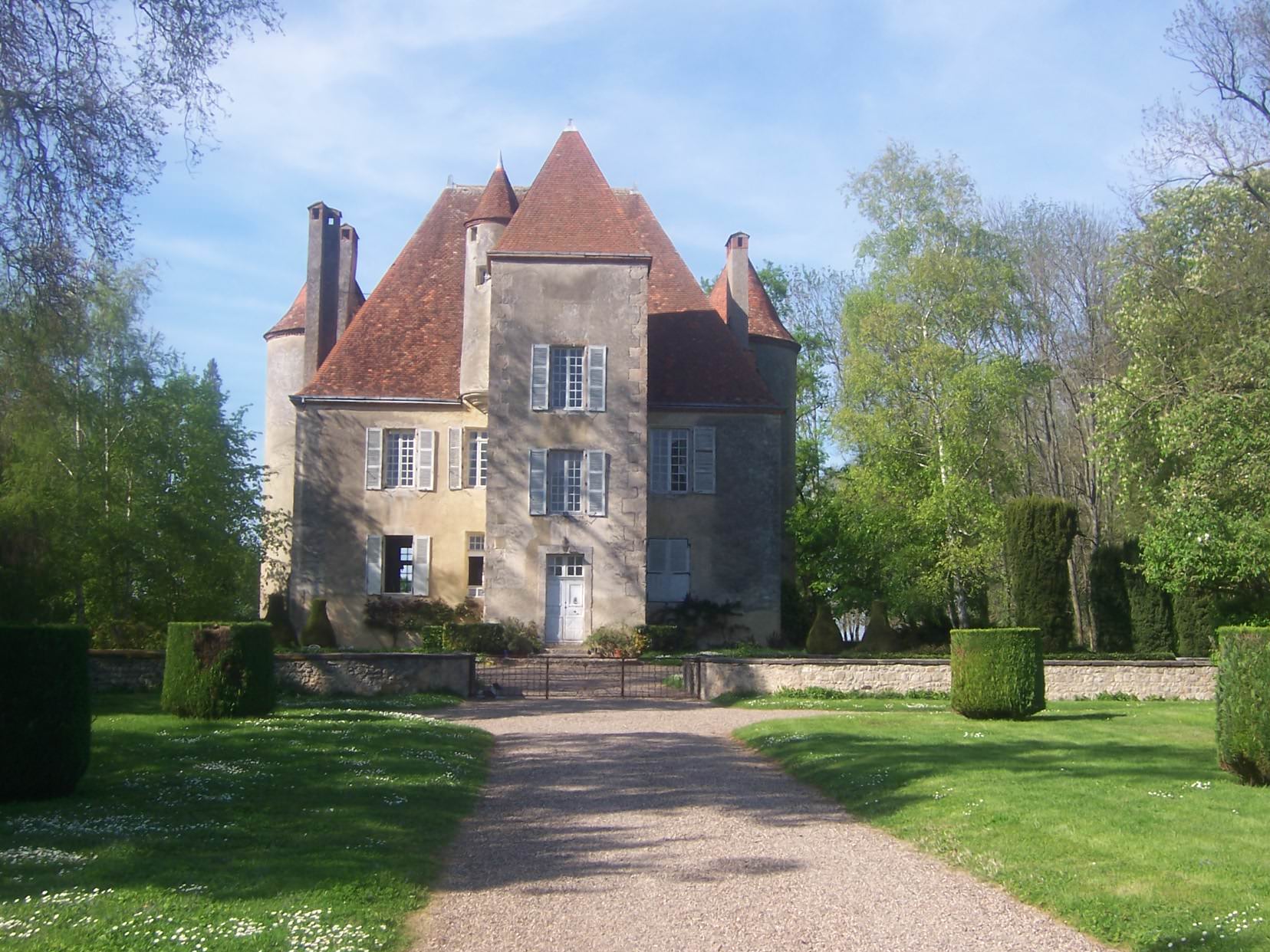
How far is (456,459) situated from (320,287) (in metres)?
7.08

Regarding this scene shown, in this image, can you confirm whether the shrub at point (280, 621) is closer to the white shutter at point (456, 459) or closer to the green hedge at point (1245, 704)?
the white shutter at point (456, 459)

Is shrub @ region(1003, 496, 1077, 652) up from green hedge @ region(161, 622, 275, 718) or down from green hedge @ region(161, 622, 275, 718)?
up

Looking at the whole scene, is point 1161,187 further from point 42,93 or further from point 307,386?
point 307,386

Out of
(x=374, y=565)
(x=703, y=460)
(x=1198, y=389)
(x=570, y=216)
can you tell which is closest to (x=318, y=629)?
(x=374, y=565)

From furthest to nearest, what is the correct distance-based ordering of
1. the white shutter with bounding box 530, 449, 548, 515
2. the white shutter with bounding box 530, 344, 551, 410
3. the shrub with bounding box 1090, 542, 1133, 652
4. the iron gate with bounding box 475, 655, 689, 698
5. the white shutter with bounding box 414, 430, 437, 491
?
the white shutter with bounding box 414, 430, 437, 491 → the white shutter with bounding box 530, 344, 551, 410 → the white shutter with bounding box 530, 449, 548, 515 → the shrub with bounding box 1090, 542, 1133, 652 → the iron gate with bounding box 475, 655, 689, 698

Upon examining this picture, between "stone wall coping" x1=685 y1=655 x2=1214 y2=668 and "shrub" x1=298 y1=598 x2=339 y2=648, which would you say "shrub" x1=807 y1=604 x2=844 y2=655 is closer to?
"stone wall coping" x1=685 y1=655 x2=1214 y2=668

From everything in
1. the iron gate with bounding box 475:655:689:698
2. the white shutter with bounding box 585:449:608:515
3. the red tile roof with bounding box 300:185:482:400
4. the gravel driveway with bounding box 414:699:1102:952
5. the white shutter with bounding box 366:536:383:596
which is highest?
the red tile roof with bounding box 300:185:482:400

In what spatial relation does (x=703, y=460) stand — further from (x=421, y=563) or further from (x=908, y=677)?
(x=908, y=677)

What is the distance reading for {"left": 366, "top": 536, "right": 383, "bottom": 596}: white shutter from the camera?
3141cm

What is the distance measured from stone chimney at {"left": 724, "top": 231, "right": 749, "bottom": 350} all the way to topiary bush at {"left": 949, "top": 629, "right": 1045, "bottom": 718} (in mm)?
19235

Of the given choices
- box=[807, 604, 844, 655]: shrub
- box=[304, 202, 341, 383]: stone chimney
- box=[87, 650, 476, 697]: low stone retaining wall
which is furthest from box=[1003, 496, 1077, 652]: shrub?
box=[304, 202, 341, 383]: stone chimney

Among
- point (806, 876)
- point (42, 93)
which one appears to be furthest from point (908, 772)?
point (42, 93)

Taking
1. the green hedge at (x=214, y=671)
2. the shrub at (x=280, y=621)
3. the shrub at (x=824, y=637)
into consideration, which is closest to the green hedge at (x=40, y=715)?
the green hedge at (x=214, y=671)

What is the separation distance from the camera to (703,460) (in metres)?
31.8
